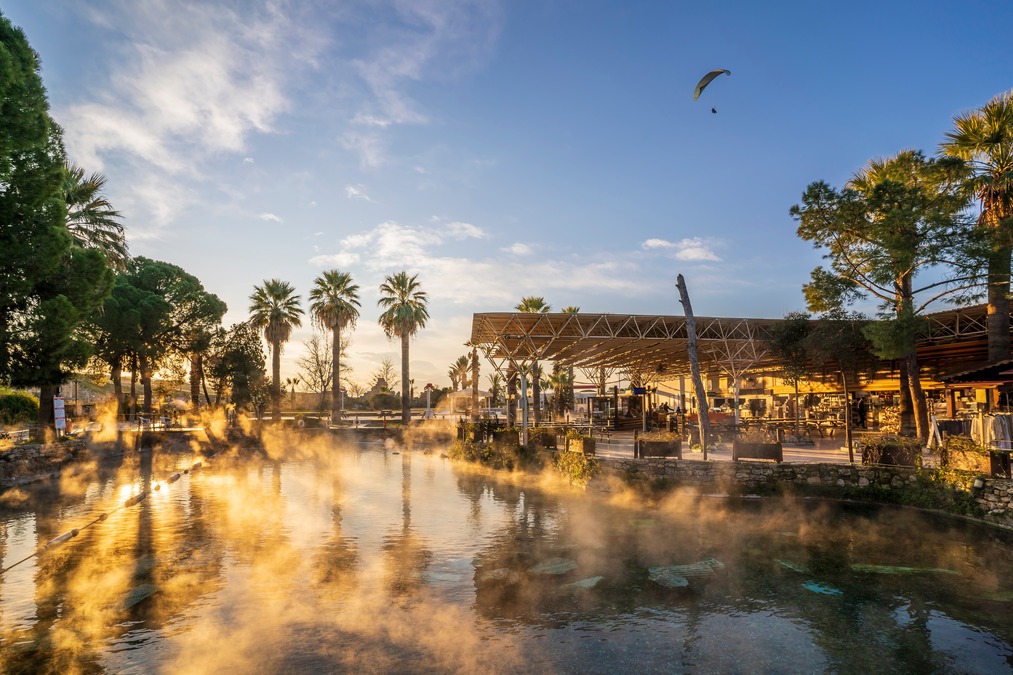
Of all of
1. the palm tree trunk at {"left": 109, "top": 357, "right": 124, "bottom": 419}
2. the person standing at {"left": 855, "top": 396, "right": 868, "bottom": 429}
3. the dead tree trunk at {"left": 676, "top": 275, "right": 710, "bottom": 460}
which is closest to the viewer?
the dead tree trunk at {"left": 676, "top": 275, "right": 710, "bottom": 460}

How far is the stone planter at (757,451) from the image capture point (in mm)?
16312

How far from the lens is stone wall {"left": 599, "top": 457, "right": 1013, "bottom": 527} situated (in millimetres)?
12508

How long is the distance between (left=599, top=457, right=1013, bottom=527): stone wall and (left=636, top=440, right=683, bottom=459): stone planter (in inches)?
13.2

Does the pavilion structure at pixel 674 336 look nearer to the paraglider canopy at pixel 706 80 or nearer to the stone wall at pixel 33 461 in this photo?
the paraglider canopy at pixel 706 80

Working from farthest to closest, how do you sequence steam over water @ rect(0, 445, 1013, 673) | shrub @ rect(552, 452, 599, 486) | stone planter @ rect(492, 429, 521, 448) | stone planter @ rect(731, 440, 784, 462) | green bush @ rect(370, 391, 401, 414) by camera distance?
green bush @ rect(370, 391, 401, 414)
stone planter @ rect(492, 429, 521, 448)
shrub @ rect(552, 452, 599, 486)
stone planter @ rect(731, 440, 784, 462)
steam over water @ rect(0, 445, 1013, 673)

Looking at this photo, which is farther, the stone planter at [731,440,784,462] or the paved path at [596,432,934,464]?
the paved path at [596,432,934,464]

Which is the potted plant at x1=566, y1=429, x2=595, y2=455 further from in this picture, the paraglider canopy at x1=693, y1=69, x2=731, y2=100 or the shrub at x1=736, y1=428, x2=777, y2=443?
the paraglider canopy at x1=693, y1=69, x2=731, y2=100

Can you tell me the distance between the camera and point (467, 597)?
8.98 m

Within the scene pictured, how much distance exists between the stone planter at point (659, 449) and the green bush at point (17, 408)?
126ft

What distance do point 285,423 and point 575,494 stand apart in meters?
27.3

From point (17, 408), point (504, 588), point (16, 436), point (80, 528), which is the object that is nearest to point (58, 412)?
point (16, 436)

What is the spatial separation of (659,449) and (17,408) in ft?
136

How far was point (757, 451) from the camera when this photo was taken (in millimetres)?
16578

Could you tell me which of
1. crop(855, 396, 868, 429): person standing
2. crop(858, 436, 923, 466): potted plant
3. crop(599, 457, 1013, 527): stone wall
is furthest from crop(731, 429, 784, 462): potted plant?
crop(855, 396, 868, 429): person standing
